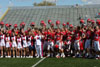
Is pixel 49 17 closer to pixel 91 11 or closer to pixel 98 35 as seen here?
pixel 91 11

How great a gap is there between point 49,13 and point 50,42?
2534 centimetres

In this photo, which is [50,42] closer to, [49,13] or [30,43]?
[30,43]

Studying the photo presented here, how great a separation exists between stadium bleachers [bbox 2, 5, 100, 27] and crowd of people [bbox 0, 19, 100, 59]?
21.4m

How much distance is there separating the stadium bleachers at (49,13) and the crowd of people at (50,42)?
2137 centimetres

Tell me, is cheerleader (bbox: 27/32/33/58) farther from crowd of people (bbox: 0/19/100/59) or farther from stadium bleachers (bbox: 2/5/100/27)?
stadium bleachers (bbox: 2/5/100/27)

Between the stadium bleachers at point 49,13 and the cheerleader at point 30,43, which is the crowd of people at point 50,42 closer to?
the cheerleader at point 30,43

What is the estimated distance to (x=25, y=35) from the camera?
987cm

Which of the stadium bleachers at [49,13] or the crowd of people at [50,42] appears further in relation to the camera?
the stadium bleachers at [49,13]

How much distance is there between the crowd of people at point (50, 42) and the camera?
909 cm

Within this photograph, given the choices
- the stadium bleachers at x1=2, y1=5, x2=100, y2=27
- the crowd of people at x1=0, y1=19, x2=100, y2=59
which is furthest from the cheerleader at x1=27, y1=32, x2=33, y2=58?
the stadium bleachers at x1=2, y1=5, x2=100, y2=27

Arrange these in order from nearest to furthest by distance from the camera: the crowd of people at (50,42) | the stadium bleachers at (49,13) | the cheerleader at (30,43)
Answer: the crowd of people at (50,42), the cheerleader at (30,43), the stadium bleachers at (49,13)

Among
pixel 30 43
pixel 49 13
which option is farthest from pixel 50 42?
pixel 49 13

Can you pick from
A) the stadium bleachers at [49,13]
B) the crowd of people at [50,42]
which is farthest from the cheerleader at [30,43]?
the stadium bleachers at [49,13]

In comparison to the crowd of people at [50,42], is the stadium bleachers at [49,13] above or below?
above
